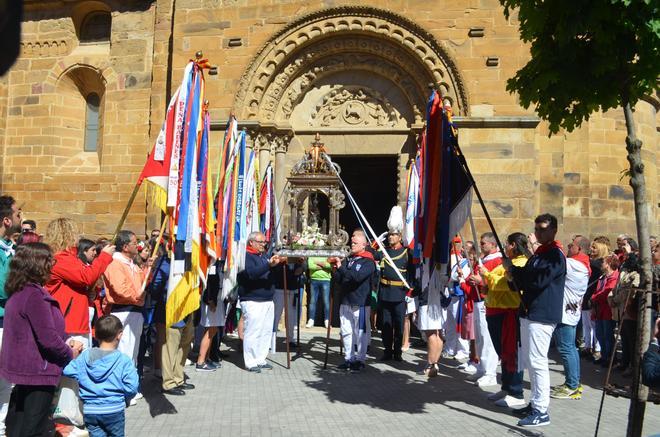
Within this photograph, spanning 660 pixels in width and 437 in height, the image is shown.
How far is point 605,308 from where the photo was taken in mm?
8977

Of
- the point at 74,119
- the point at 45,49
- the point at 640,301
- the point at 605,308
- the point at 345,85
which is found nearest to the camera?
the point at 640,301

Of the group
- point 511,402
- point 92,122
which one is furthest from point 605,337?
point 92,122

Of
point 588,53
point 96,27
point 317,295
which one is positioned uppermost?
point 96,27

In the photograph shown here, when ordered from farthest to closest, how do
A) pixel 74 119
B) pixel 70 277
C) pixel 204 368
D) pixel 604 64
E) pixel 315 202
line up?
1. pixel 74 119
2. pixel 315 202
3. pixel 204 368
4. pixel 70 277
5. pixel 604 64

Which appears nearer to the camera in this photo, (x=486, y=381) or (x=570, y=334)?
(x=570, y=334)

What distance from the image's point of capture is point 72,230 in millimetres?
5535

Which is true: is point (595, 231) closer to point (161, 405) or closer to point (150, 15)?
point (161, 405)

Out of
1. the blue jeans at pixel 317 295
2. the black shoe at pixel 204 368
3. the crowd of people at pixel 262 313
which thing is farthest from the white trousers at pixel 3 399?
the blue jeans at pixel 317 295

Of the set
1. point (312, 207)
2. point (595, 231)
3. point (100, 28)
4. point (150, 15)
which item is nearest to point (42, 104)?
point (100, 28)

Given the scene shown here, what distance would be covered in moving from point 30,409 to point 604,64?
4879mm

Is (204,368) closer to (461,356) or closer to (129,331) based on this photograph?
(129,331)

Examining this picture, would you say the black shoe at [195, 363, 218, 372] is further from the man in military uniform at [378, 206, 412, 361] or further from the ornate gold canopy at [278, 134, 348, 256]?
the man in military uniform at [378, 206, 412, 361]

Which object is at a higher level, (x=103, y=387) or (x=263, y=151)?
(x=263, y=151)

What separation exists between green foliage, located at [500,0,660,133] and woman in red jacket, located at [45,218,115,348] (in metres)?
4.09
